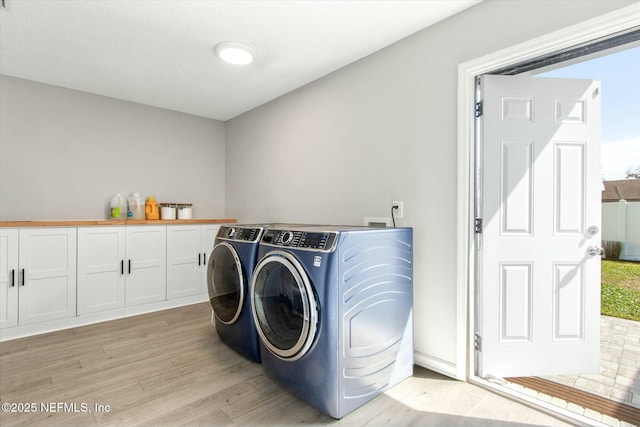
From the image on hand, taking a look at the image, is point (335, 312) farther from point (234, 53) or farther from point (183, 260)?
point (183, 260)

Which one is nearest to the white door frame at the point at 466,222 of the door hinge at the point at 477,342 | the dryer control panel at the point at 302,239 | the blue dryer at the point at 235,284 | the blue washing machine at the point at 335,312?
the door hinge at the point at 477,342

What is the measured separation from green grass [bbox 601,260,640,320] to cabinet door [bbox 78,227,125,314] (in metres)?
4.03

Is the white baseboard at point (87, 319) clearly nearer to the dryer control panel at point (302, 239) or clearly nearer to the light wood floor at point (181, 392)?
the light wood floor at point (181, 392)

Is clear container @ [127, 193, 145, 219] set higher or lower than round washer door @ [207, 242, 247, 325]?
higher

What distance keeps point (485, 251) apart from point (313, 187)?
5.33 ft

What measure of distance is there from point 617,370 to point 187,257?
3.83 m

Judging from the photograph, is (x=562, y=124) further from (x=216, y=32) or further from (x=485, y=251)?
(x=216, y=32)

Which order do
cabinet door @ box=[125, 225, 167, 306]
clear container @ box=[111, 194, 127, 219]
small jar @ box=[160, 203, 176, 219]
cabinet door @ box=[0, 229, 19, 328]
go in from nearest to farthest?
cabinet door @ box=[0, 229, 19, 328] < cabinet door @ box=[125, 225, 167, 306] < clear container @ box=[111, 194, 127, 219] < small jar @ box=[160, 203, 176, 219]

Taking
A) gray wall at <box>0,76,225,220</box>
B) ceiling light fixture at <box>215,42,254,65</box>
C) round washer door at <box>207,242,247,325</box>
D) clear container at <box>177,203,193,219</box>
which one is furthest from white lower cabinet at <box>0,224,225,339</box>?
ceiling light fixture at <box>215,42,254,65</box>

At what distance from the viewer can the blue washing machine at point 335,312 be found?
1626 millimetres

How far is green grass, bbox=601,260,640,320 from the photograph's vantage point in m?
2.14

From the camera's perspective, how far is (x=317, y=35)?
229cm

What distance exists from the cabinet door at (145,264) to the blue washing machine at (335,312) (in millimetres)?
1932

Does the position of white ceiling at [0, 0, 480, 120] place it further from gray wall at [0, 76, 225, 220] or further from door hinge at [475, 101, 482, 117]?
door hinge at [475, 101, 482, 117]
